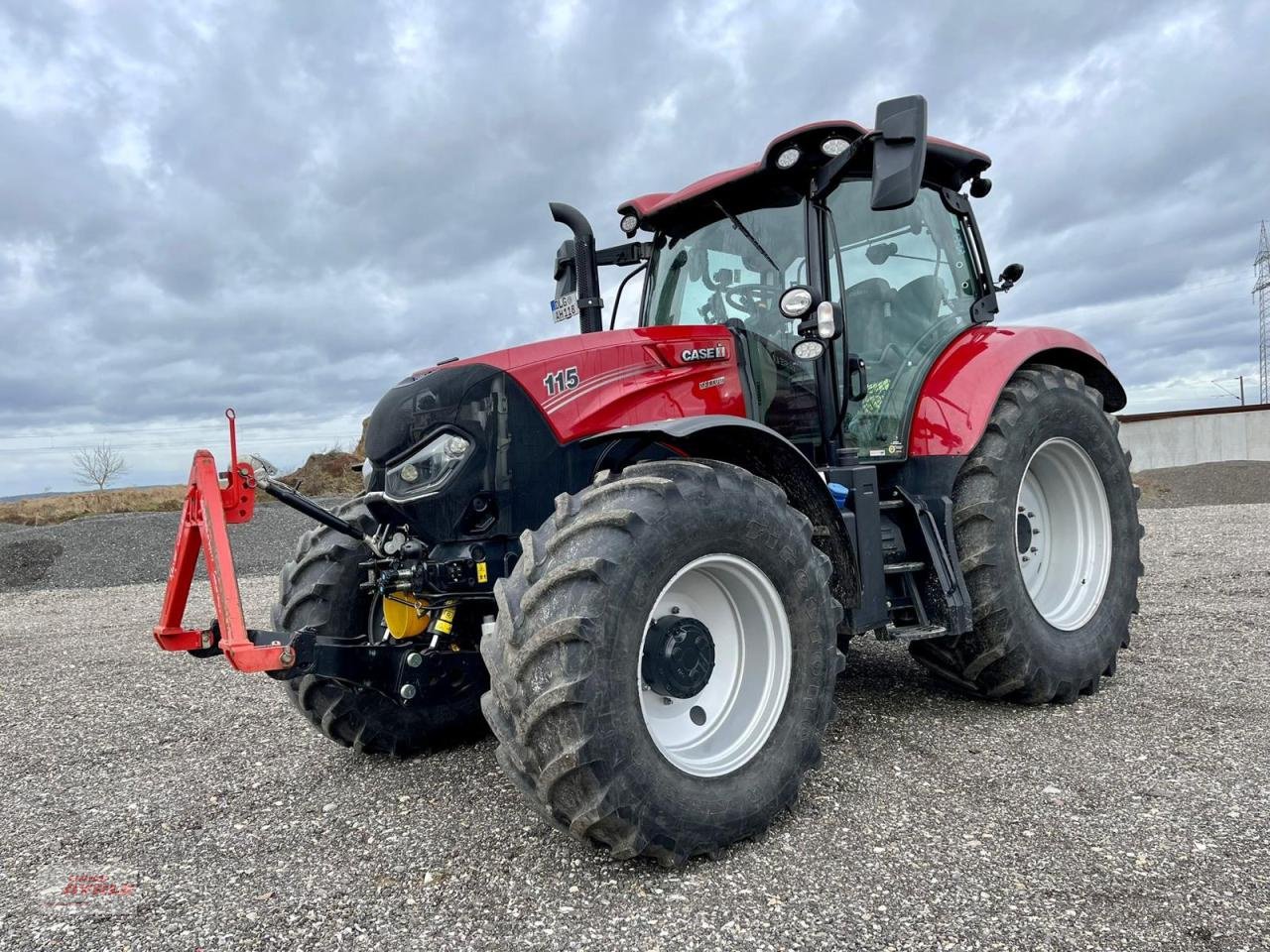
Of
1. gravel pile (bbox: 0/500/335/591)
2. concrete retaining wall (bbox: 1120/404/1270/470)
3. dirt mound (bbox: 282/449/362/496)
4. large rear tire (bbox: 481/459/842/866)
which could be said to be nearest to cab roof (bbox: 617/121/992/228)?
large rear tire (bbox: 481/459/842/866)

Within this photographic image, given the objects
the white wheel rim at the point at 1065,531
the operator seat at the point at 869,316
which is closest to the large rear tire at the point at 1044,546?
the white wheel rim at the point at 1065,531

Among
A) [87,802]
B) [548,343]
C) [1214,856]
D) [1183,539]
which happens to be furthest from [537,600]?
[1183,539]

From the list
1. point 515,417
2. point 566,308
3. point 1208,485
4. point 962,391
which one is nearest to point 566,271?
→ point 566,308

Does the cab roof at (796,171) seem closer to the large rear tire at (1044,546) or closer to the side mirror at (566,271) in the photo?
the side mirror at (566,271)

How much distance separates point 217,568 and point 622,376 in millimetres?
1507

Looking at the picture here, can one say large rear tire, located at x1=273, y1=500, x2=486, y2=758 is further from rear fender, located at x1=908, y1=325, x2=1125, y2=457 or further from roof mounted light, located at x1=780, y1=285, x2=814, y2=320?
rear fender, located at x1=908, y1=325, x2=1125, y2=457

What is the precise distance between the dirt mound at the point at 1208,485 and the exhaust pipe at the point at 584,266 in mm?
16540

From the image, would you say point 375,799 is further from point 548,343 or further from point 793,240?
point 793,240

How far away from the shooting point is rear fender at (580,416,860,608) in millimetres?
3277

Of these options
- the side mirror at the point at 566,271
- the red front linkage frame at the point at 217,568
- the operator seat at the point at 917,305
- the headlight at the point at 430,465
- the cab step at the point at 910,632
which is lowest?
the cab step at the point at 910,632

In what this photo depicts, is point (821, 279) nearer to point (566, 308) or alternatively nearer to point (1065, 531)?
point (566, 308)

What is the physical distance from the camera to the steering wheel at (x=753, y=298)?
4125mm

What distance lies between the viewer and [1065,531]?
15.4 feet

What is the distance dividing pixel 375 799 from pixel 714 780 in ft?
4.44
